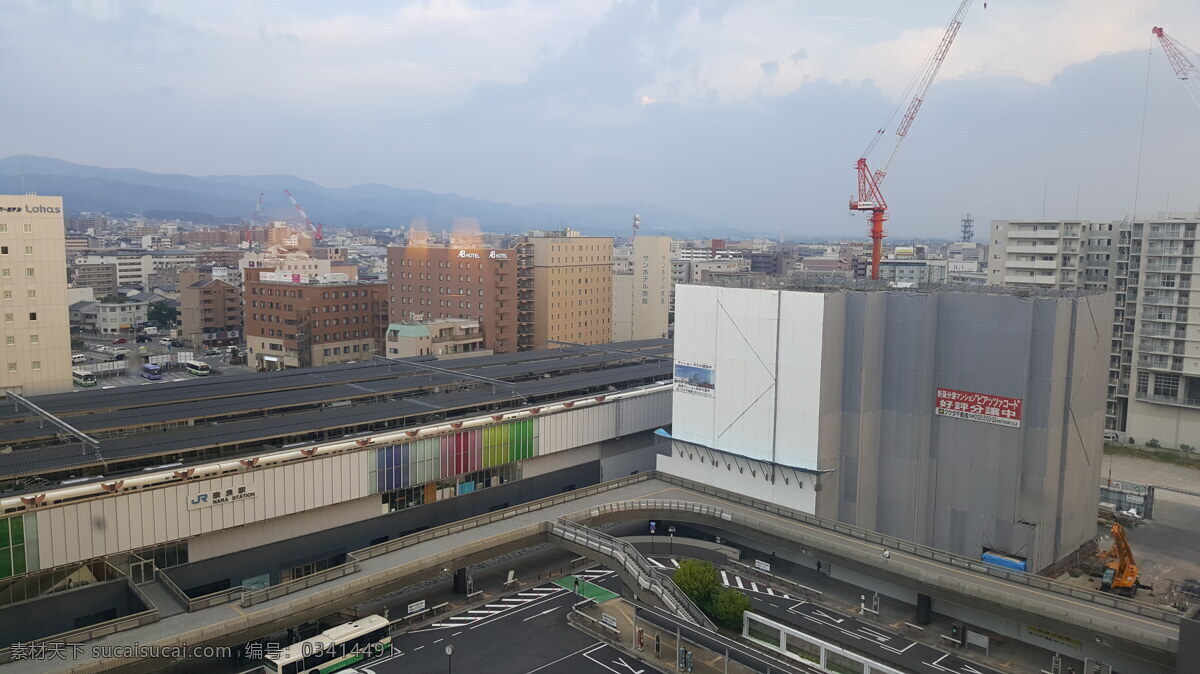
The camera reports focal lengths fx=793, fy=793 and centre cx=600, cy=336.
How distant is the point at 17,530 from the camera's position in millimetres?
13727

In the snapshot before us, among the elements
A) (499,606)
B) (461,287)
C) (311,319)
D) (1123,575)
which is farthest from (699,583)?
(311,319)

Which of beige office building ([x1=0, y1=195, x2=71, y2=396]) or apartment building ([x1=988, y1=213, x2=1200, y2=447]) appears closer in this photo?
beige office building ([x1=0, y1=195, x2=71, y2=396])

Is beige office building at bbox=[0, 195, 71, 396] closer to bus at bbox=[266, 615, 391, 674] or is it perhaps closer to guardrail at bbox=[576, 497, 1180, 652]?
bus at bbox=[266, 615, 391, 674]

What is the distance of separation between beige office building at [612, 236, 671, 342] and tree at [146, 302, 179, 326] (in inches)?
1489

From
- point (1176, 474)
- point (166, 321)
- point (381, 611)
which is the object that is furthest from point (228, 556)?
point (166, 321)

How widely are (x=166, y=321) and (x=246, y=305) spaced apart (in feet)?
63.3

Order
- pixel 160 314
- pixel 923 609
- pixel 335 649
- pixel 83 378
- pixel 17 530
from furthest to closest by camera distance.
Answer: pixel 160 314 < pixel 83 378 < pixel 923 609 < pixel 335 649 < pixel 17 530

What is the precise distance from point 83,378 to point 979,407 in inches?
1695

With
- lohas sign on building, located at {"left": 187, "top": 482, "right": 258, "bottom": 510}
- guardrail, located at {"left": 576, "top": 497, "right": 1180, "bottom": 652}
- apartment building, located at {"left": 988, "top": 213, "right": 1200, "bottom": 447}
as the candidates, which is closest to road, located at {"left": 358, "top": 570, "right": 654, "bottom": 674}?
guardrail, located at {"left": 576, "top": 497, "right": 1180, "bottom": 652}

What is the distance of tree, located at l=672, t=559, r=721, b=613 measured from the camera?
1680 cm

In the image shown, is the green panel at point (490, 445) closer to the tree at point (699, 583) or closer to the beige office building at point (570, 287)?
the tree at point (699, 583)

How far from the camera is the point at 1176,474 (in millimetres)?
30828

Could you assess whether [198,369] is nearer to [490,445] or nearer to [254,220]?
[490,445]

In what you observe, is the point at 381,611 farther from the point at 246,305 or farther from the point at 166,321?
the point at 166,321
